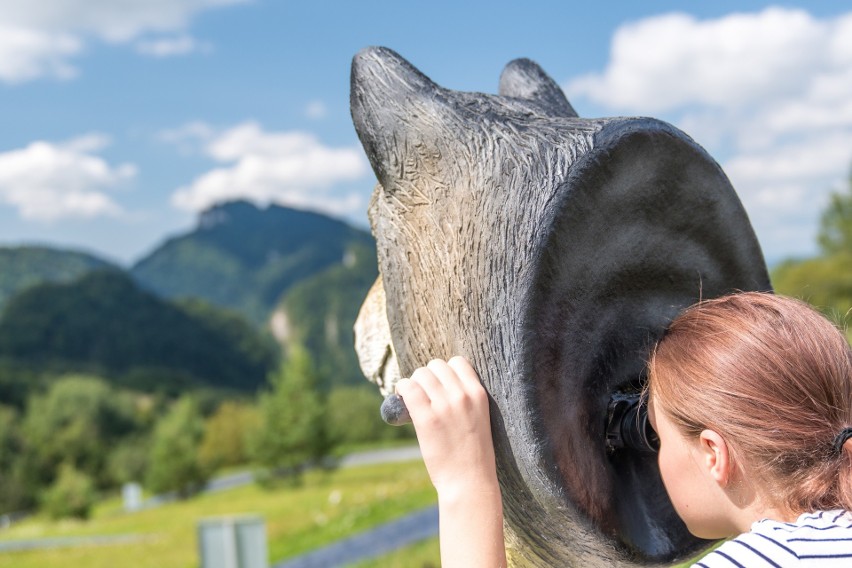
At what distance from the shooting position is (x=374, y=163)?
1.52 m

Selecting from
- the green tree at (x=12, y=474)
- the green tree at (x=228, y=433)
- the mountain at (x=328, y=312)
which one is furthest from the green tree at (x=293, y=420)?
the mountain at (x=328, y=312)

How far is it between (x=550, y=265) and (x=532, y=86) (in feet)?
1.98

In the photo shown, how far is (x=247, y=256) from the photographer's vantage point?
104 m

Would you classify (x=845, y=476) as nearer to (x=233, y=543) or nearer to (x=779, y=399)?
(x=779, y=399)

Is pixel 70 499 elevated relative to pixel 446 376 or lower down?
lower down

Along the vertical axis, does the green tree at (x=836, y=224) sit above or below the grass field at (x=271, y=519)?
above

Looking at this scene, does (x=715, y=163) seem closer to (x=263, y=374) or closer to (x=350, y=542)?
(x=350, y=542)

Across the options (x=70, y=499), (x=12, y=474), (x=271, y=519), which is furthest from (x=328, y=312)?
(x=271, y=519)

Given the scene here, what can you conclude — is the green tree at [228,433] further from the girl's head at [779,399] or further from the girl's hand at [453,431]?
the girl's head at [779,399]

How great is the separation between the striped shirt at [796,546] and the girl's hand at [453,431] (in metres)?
0.32

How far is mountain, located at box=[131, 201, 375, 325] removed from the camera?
95188mm

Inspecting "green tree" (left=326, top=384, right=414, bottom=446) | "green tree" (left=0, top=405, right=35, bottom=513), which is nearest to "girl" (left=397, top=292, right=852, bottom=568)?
"green tree" (left=0, top=405, right=35, bottom=513)

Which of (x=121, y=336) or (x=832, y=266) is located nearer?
(x=832, y=266)

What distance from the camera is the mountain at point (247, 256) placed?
9519cm
